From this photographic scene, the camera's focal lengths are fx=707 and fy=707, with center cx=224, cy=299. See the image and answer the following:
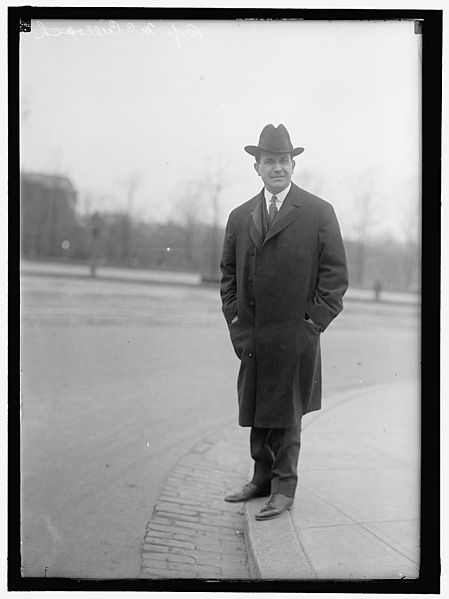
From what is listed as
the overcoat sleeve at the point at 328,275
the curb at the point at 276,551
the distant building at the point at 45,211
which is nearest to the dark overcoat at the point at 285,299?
the overcoat sleeve at the point at 328,275

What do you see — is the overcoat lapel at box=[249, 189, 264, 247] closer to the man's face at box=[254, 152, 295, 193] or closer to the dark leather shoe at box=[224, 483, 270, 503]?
the man's face at box=[254, 152, 295, 193]

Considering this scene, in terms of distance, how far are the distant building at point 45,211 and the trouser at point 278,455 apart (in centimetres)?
184

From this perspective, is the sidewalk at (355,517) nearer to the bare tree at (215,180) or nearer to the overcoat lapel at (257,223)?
the overcoat lapel at (257,223)

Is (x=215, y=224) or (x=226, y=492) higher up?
(x=215, y=224)

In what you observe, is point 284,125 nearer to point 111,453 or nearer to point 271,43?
point 271,43

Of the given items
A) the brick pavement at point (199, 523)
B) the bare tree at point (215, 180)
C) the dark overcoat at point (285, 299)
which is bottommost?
the brick pavement at point (199, 523)

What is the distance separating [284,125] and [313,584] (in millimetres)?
2537

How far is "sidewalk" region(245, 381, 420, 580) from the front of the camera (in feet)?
12.6

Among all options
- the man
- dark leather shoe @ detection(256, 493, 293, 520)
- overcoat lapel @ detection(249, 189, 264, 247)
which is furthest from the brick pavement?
overcoat lapel @ detection(249, 189, 264, 247)

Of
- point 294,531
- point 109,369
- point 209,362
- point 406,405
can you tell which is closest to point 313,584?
point 294,531

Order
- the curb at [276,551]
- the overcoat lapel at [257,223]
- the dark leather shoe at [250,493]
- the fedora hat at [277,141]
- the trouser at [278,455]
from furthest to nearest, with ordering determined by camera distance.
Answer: the dark leather shoe at [250,493]
the trouser at [278,455]
the overcoat lapel at [257,223]
the fedora hat at [277,141]
the curb at [276,551]

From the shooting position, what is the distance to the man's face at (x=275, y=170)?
4094 millimetres

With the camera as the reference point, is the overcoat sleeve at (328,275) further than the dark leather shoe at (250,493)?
No

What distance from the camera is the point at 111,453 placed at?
552cm
